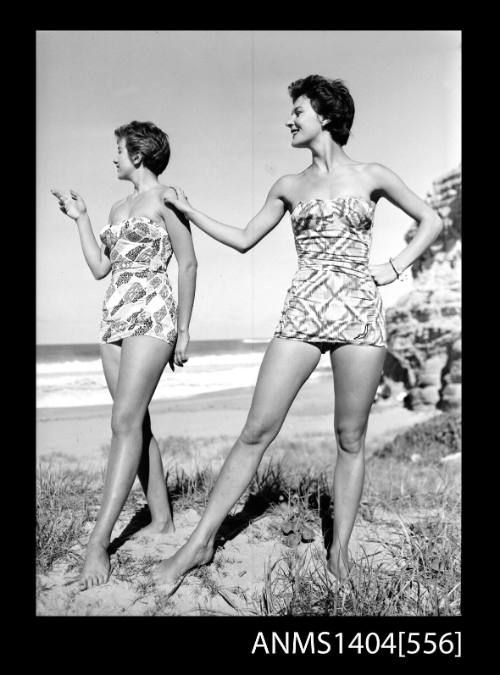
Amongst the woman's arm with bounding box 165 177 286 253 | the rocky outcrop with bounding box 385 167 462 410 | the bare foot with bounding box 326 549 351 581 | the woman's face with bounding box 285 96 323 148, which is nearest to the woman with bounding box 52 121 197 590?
the woman's arm with bounding box 165 177 286 253

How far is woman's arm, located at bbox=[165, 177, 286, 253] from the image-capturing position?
308cm

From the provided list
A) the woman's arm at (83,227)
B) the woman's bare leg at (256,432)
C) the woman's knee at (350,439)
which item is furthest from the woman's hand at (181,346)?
the woman's knee at (350,439)

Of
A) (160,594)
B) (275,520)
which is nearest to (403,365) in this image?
(275,520)

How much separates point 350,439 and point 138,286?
1353mm

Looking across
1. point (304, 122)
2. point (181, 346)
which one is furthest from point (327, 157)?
point (181, 346)

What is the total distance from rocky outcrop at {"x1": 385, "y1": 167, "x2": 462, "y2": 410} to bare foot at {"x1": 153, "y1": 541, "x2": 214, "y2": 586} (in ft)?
43.7

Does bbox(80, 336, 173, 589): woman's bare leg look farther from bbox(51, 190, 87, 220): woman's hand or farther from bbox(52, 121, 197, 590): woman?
bbox(51, 190, 87, 220): woman's hand

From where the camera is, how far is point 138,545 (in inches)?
135

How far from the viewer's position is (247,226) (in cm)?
310

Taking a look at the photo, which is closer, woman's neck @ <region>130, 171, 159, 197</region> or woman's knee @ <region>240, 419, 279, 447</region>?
woman's knee @ <region>240, 419, 279, 447</region>

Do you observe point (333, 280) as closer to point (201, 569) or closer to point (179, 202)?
point (179, 202)

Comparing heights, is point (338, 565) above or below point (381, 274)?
below

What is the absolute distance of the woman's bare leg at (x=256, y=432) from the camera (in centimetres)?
289

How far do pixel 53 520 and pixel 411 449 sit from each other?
374 inches
